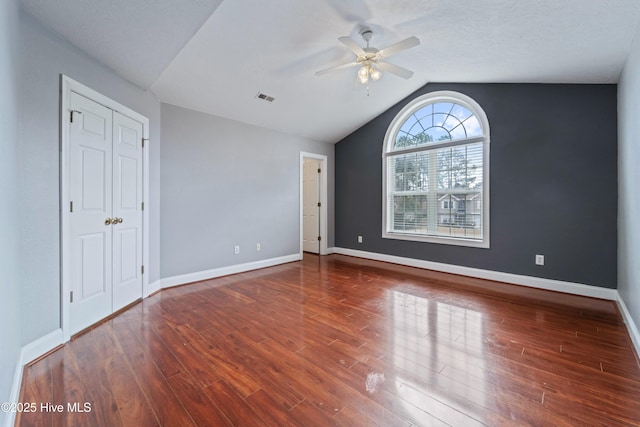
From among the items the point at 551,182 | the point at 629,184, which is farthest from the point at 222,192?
the point at 629,184

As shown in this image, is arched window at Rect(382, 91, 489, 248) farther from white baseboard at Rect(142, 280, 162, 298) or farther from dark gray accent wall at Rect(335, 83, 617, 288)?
white baseboard at Rect(142, 280, 162, 298)

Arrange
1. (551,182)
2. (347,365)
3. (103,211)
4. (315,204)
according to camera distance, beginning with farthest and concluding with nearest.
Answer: (315,204) → (551,182) → (103,211) → (347,365)

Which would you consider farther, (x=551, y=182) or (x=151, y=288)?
(x=551, y=182)

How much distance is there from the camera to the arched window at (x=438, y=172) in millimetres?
4145

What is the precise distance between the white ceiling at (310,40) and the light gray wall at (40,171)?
19 cm

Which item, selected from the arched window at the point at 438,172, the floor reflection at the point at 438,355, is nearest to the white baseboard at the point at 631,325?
the floor reflection at the point at 438,355

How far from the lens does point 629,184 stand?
2537 millimetres

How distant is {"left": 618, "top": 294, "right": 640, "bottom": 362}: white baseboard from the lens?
82.9 inches

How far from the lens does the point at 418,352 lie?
209cm

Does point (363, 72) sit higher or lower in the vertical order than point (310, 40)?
lower

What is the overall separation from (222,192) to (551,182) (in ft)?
15.0

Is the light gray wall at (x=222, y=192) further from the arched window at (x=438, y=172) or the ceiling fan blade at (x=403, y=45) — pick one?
the ceiling fan blade at (x=403, y=45)

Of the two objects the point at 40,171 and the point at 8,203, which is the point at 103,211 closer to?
the point at 40,171

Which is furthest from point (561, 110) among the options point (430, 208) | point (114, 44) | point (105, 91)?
point (105, 91)
